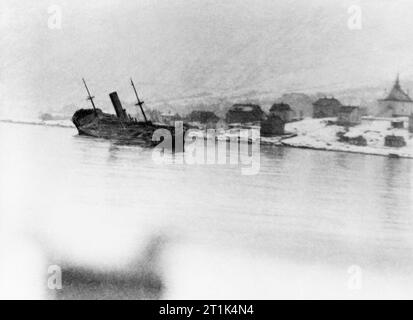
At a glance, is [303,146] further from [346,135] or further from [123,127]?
[123,127]

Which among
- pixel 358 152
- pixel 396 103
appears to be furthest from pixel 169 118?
pixel 396 103

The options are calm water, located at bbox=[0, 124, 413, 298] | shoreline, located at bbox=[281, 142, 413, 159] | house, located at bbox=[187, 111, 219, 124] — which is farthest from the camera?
house, located at bbox=[187, 111, 219, 124]

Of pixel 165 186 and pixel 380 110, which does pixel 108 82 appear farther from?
pixel 380 110

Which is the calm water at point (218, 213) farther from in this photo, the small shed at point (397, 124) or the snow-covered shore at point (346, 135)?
the small shed at point (397, 124)

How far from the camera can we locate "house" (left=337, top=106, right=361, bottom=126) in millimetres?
5375

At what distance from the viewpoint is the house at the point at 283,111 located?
17.6 ft

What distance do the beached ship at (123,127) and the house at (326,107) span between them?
122cm

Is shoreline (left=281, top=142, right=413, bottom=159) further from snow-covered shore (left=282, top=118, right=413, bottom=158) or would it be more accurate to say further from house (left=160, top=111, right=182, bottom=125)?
house (left=160, top=111, right=182, bottom=125)

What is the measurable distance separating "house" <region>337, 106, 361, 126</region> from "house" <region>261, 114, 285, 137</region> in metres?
0.53

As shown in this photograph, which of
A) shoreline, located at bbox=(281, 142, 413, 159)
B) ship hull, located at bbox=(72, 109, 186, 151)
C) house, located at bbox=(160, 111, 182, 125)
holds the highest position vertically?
house, located at bbox=(160, 111, 182, 125)

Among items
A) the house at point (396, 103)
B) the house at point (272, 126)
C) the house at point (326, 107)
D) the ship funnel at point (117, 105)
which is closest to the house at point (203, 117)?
the house at point (272, 126)

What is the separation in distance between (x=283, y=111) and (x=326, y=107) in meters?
0.39

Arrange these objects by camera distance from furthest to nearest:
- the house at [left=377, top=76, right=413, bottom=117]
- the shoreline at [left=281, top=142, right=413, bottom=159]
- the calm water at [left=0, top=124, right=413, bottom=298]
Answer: the shoreline at [left=281, top=142, right=413, bottom=159] → the house at [left=377, top=76, right=413, bottom=117] → the calm water at [left=0, top=124, right=413, bottom=298]

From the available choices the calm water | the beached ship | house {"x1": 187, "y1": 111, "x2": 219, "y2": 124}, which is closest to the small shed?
A: the calm water
